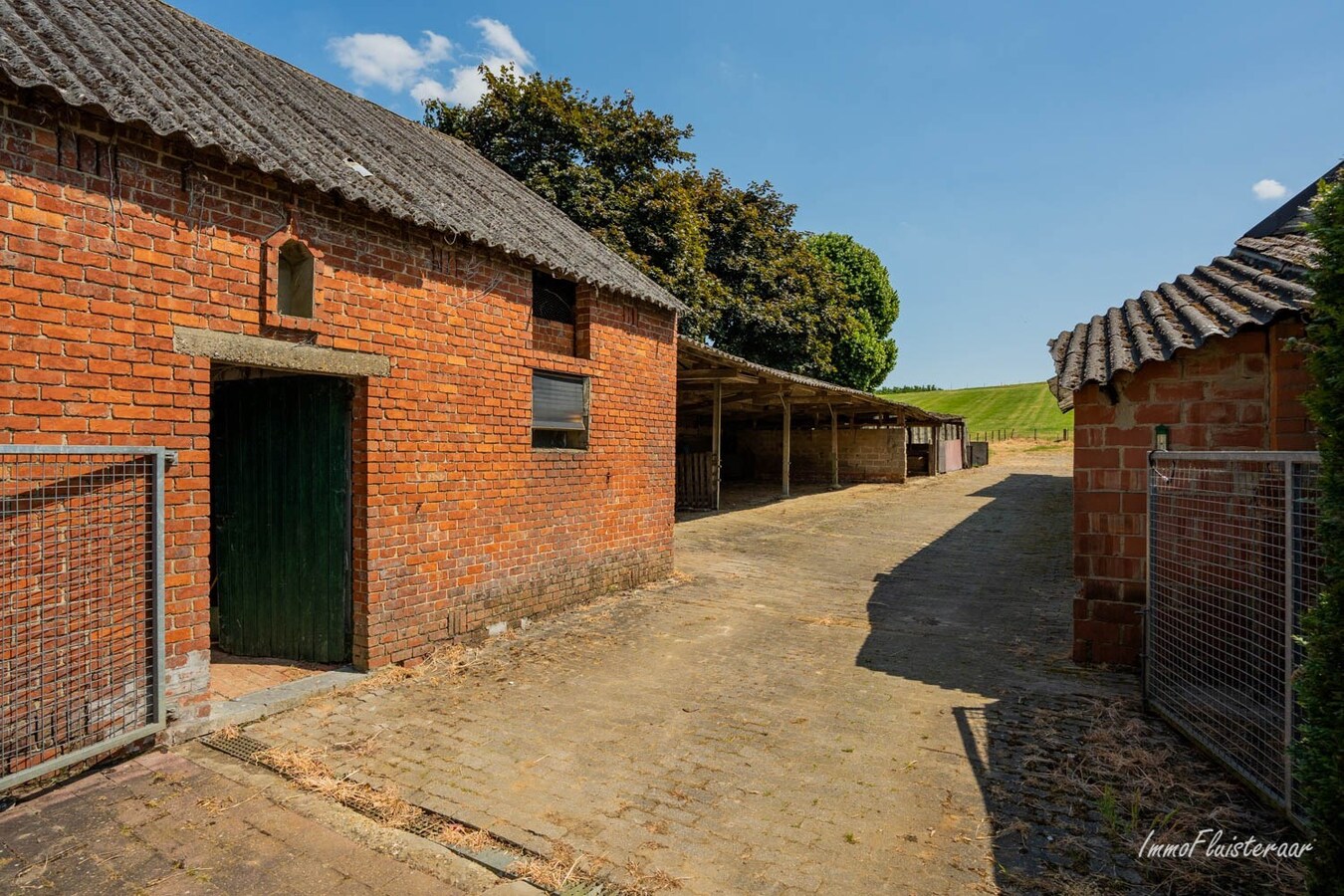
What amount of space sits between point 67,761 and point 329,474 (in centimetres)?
240

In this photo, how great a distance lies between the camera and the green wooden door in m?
5.41

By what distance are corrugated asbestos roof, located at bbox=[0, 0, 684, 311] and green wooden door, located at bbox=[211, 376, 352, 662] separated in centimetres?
171

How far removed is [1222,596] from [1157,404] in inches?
61.1

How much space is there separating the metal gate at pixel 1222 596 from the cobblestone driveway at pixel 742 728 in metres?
0.70

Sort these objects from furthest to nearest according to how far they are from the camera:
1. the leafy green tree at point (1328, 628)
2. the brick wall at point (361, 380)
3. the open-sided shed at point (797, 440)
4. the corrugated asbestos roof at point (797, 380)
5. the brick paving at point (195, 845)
Result: the open-sided shed at point (797, 440), the corrugated asbestos roof at point (797, 380), the brick wall at point (361, 380), the brick paving at point (195, 845), the leafy green tree at point (1328, 628)

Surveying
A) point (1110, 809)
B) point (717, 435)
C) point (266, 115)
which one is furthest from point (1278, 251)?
point (717, 435)

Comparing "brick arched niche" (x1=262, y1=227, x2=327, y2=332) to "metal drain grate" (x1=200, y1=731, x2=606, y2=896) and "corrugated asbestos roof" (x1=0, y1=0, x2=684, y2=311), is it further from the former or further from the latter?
"metal drain grate" (x1=200, y1=731, x2=606, y2=896)

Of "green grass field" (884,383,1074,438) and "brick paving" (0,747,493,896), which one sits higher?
"green grass field" (884,383,1074,438)

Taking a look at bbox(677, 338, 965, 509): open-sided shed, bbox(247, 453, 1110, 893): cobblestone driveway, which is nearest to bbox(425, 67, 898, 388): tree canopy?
bbox(677, 338, 965, 509): open-sided shed

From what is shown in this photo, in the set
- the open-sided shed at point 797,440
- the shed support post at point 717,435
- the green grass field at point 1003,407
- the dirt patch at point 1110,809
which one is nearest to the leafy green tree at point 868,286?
the open-sided shed at point 797,440

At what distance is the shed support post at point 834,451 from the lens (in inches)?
871

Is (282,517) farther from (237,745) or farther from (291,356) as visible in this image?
(237,745)

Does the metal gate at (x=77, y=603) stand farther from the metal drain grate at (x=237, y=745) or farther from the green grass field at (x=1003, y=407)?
the green grass field at (x=1003, y=407)

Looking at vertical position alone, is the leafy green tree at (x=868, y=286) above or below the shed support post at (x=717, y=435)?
above
